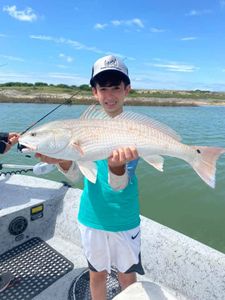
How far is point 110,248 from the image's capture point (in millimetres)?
2738

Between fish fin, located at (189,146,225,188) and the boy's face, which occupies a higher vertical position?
the boy's face

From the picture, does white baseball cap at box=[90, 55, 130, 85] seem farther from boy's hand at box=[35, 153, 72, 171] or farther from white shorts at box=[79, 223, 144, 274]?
white shorts at box=[79, 223, 144, 274]

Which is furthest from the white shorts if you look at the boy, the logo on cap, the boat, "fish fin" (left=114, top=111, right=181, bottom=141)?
the logo on cap

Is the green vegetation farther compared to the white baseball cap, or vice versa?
the green vegetation

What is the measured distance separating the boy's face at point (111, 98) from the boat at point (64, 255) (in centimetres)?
142

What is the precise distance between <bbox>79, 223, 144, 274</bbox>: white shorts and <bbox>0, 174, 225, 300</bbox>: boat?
0.28 m

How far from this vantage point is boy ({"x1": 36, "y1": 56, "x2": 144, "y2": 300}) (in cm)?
264

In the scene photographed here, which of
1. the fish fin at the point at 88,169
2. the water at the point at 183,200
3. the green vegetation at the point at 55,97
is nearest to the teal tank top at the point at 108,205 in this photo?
the fish fin at the point at 88,169


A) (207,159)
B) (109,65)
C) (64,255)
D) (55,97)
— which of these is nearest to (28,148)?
(109,65)

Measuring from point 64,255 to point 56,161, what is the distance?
2049 millimetres

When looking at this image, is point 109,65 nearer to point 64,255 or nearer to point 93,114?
point 93,114

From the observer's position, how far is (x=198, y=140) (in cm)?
1848

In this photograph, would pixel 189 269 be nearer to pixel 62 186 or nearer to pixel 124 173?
pixel 124 173

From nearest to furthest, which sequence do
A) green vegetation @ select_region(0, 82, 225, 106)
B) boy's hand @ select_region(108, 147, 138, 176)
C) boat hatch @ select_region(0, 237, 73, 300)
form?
boy's hand @ select_region(108, 147, 138, 176) < boat hatch @ select_region(0, 237, 73, 300) < green vegetation @ select_region(0, 82, 225, 106)
